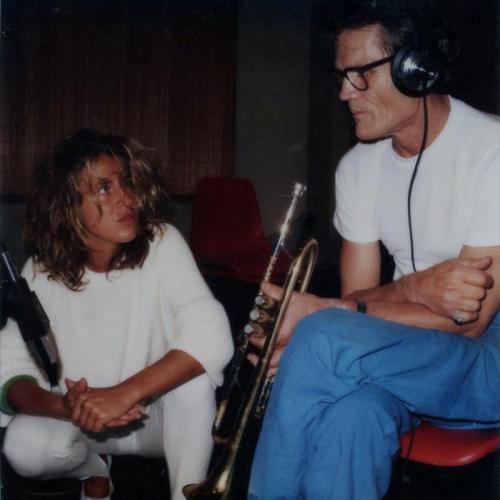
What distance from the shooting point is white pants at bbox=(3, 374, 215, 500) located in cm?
152

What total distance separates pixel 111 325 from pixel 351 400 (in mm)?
819

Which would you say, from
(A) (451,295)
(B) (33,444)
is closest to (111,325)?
(B) (33,444)

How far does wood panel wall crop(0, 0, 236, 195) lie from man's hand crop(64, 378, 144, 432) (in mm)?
2687

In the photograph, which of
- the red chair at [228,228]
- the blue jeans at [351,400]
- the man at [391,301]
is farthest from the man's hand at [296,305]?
the red chair at [228,228]

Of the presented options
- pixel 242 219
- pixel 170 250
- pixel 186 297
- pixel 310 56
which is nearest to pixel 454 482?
pixel 186 297

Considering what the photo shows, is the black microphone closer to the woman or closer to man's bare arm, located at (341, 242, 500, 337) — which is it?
the woman

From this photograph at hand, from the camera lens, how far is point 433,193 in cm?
162

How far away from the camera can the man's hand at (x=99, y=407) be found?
143 cm

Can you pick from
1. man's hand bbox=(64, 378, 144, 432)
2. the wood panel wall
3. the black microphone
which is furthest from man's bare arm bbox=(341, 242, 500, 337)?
the wood panel wall

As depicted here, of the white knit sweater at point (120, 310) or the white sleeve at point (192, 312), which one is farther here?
the white knit sweater at point (120, 310)

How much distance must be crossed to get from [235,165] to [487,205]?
3.25 meters

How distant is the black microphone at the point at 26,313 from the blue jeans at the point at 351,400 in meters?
0.63

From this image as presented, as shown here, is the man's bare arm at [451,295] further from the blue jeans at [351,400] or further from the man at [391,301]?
the blue jeans at [351,400]

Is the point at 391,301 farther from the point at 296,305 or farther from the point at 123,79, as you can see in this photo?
the point at 123,79
